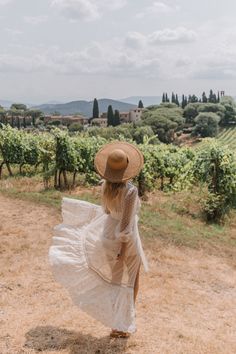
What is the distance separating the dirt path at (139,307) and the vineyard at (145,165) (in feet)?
12.0

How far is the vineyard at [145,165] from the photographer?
11.3 m

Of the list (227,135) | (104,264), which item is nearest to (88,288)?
(104,264)

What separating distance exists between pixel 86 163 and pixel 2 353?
11900 millimetres

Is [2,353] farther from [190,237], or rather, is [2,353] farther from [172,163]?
[172,163]

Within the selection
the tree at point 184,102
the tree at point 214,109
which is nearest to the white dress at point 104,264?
the tree at point 214,109

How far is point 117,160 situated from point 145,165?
10.3m

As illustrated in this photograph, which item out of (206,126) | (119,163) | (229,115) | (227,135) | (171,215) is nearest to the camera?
(119,163)

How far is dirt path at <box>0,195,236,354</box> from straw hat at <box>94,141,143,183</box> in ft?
5.81

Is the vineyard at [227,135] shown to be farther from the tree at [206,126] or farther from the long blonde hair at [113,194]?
the long blonde hair at [113,194]

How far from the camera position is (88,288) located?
3869 millimetres

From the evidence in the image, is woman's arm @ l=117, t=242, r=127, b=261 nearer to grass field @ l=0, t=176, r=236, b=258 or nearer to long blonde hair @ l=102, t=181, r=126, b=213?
long blonde hair @ l=102, t=181, r=126, b=213

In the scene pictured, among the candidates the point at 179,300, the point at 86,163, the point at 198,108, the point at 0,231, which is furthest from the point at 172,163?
the point at 198,108

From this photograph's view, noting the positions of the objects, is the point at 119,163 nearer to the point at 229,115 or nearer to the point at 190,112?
the point at 229,115

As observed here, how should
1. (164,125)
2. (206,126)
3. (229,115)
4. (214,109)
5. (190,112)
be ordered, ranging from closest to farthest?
(164,125) → (206,126) → (214,109) → (229,115) → (190,112)
